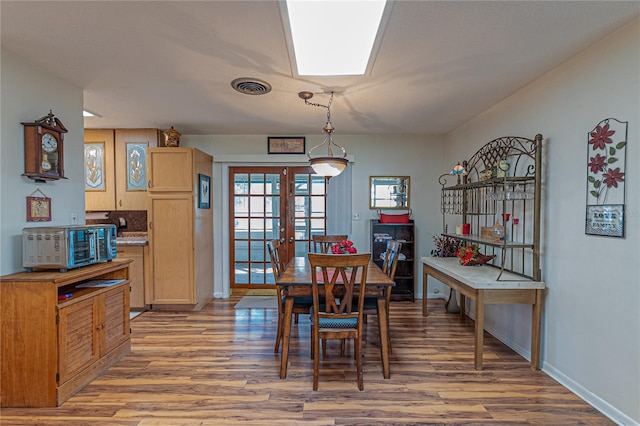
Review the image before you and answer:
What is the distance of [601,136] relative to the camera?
201 centimetres

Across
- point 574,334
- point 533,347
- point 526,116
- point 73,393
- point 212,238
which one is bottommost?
point 73,393

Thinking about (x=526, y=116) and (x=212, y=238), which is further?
(x=212, y=238)

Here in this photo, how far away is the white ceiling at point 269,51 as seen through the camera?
67.7 inches

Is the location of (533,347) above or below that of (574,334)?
below

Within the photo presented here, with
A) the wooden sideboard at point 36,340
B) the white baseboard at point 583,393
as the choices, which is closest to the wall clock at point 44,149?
the wooden sideboard at point 36,340

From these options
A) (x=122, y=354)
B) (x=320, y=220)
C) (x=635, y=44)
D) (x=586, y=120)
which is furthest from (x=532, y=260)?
(x=122, y=354)

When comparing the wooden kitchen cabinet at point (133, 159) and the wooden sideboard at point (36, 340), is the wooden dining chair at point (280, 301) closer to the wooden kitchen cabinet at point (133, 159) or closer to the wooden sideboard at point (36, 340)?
the wooden sideboard at point (36, 340)

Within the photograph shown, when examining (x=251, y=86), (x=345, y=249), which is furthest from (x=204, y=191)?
(x=345, y=249)

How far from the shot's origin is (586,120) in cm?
215

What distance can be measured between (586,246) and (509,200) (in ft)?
2.84

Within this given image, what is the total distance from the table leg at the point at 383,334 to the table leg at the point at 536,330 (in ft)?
3.99

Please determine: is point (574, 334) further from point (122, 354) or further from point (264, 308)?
point (122, 354)

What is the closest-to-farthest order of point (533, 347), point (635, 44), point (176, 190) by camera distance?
point (635, 44) → point (533, 347) → point (176, 190)

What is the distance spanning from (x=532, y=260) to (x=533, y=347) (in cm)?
72
